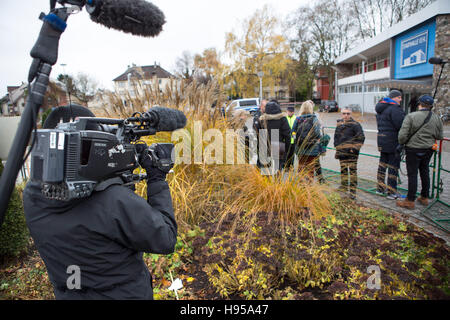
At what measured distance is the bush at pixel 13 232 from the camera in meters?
3.20

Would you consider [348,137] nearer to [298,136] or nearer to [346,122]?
[346,122]

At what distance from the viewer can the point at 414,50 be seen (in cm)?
1848

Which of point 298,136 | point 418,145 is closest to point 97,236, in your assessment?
point 298,136

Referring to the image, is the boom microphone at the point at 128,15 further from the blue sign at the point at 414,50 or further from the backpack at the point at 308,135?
the blue sign at the point at 414,50

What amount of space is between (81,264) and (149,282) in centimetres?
41

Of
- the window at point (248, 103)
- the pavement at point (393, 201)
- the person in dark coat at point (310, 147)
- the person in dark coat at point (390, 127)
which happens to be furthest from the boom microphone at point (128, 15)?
the window at point (248, 103)

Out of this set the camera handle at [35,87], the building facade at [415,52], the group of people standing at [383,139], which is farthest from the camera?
the building facade at [415,52]

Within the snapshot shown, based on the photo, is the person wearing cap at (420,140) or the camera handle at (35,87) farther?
the person wearing cap at (420,140)

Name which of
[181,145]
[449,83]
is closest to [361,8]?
[449,83]

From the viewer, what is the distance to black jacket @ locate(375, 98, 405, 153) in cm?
503

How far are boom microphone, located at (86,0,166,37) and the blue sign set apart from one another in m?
20.6

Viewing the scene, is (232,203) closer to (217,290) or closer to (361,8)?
(217,290)

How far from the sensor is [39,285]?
9.45 feet

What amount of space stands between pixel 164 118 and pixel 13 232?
9.33 feet
